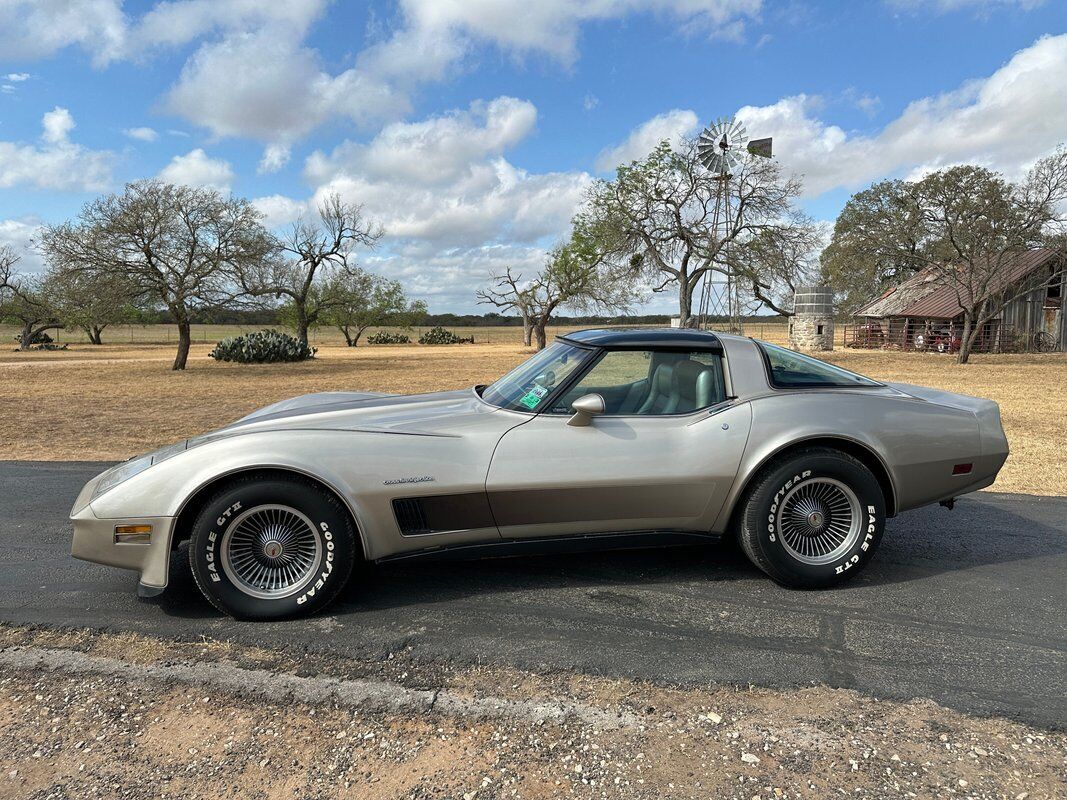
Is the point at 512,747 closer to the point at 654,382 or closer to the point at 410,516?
the point at 410,516

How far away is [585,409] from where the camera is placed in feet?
10.9

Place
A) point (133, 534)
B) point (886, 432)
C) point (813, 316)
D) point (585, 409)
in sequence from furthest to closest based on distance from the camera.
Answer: point (813, 316) < point (886, 432) < point (585, 409) < point (133, 534)

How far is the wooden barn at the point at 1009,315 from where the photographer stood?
3384 centimetres

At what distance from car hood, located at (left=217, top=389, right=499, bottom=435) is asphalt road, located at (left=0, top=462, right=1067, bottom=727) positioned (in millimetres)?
725

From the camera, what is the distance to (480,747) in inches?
89.8

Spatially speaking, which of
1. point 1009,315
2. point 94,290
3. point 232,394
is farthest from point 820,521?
point 1009,315

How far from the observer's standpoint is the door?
334 centimetres

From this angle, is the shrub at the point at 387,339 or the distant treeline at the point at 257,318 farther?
the shrub at the point at 387,339

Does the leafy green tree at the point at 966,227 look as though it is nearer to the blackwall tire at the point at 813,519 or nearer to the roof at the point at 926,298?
the roof at the point at 926,298

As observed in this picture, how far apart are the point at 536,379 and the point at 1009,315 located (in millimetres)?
41561

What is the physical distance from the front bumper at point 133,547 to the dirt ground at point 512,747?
513 millimetres

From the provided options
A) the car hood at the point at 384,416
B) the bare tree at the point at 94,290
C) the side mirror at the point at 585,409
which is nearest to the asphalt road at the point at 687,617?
the car hood at the point at 384,416

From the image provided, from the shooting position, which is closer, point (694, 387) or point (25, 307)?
point (694, 387)

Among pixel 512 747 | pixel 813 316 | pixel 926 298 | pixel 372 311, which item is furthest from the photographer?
pixel 372 311
